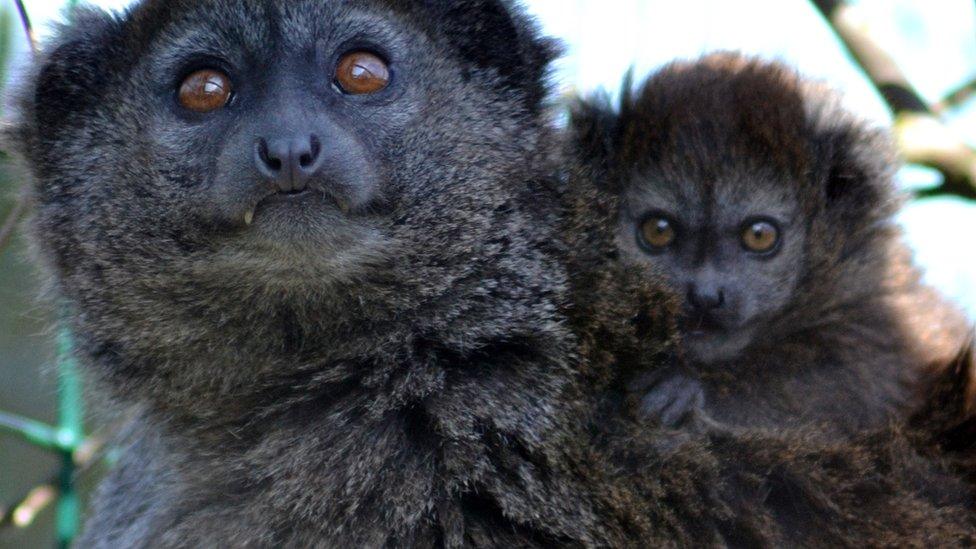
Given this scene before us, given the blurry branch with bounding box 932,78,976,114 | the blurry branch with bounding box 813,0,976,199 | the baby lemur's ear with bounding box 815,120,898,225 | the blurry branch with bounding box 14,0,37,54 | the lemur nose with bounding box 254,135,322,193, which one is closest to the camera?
the lemur nose with bounding box 254,135,322,193

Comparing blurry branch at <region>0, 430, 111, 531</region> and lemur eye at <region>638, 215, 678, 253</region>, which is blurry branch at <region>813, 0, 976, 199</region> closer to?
lemur eye at <region>638, 215, 678, 253</region>

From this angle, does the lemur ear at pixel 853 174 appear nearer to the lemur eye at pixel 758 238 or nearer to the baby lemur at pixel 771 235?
the baby lemur at pixel 771 235

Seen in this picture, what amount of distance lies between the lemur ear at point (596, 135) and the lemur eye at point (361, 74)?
0.71 m

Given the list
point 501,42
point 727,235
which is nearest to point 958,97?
point 727,235

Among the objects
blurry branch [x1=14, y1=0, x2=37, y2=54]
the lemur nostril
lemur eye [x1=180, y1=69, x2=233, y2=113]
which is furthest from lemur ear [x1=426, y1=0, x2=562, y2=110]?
blurry branch [x1=14, y1=0, x2=37, y2=54]

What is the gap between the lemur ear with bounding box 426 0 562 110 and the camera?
12.9ft

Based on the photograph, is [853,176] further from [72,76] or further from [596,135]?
[72,76]

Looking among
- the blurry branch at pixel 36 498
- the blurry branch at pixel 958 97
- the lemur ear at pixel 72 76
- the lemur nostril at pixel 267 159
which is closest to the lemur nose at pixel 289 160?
the lemur nostril at pixel 267 159

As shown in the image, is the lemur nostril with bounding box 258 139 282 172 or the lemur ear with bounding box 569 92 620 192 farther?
the lemur ear with bounding box 569 92 620 192

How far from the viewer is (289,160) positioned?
3.34 meters

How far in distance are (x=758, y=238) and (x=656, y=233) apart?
0.41 meters

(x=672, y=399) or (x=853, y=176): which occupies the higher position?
(x=853, y=176)

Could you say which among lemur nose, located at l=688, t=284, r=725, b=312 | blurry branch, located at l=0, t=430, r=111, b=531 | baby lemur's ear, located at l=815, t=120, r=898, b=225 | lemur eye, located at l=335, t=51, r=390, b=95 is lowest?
blurry branch, located at l=0, t=430, r=111, b=531

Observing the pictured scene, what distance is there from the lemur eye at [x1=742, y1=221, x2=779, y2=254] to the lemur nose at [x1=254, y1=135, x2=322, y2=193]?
175 cm
